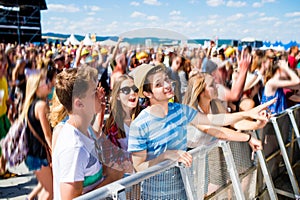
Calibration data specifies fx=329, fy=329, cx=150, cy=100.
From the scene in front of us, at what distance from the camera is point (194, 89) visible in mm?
1833

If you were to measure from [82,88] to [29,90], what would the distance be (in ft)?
6.09

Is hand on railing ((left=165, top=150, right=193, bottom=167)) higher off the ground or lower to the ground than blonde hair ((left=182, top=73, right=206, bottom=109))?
lower

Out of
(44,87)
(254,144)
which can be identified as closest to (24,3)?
(44,87)

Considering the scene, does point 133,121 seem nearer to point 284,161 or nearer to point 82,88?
A: point 82,88

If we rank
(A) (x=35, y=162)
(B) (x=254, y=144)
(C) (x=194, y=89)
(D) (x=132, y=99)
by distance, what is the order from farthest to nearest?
(A) (x=35, y=162) < (B) (x=254, y=144) < (C) (x=194, y=89) < (D) (x=132, y=99)

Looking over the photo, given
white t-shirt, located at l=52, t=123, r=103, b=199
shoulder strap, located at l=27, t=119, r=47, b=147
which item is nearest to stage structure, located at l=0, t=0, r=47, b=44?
shoulder strap, located at l=27, t=119, r=47, b=147

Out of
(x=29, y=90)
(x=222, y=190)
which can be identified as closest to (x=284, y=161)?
(x=222, y=190)

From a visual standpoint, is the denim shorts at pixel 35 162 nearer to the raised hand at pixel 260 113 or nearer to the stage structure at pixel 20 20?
the raised hand at pixel 260 113

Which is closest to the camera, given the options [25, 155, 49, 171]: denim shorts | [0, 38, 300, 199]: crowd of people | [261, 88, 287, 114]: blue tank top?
[0, 38, 300, 199]: crowd of people

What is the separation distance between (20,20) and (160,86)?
77.2 feet

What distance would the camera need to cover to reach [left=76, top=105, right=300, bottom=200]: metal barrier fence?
1.53 metres

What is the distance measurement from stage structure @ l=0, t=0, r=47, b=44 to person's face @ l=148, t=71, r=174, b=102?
21.0 meters

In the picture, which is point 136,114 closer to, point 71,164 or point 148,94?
point 148,94

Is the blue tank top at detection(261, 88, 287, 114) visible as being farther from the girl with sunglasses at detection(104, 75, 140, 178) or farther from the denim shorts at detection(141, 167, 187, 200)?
the girl with sunglasses at detection(104, 75, 140, 178)
